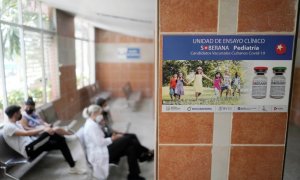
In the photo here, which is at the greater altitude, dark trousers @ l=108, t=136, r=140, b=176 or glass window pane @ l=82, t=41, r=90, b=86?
glass window pane @ l=82, t=41, r=90, b=86

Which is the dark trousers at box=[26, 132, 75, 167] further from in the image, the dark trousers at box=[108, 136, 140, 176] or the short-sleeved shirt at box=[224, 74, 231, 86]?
the short-sleeved shirt at box=[224, 74, 231, 86]

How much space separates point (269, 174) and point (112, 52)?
851 cm

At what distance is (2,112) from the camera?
12.1ft

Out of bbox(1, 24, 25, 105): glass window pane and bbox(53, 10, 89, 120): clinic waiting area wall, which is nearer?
bbox(1, 24, 25, 105): glass window pane

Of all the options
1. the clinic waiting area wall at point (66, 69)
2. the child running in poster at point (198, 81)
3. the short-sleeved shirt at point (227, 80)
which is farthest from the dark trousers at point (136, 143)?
the clinic waiting area wall at point (66, 69)

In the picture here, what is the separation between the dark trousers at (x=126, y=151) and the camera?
10.7 feet

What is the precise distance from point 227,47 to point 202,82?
31cm

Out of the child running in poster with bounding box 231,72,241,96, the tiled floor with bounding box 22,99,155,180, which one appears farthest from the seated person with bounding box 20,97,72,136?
the child running in poster with bounding box 231,72,241,96

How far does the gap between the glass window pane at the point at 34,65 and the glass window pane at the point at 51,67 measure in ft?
0.93

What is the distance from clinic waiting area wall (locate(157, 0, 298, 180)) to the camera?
1.78m

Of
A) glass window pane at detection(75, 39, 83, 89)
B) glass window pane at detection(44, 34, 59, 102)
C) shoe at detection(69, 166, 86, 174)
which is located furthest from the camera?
glass window pane at detection(75, 39, 83, 89)

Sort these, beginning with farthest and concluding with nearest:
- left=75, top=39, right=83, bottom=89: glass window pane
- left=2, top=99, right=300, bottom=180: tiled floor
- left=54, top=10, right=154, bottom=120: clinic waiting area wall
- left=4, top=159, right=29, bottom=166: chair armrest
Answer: left=54, top=10, right=154, bottom=120: clinic waiting area wall → left=75, top=39, right=83, bottom=89: glass window pane → left=4, top=159, right=29, bottom=166: chair armrest → left=2, top=99, right=300, bottom=180: tiled floor

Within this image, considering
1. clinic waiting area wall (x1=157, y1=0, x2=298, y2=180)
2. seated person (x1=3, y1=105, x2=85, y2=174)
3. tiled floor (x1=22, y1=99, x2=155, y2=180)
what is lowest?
tiled floor (x1=22, y1=99, x2=155, y2=180)

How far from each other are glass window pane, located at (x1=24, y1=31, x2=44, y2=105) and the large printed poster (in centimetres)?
361
